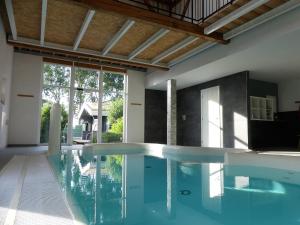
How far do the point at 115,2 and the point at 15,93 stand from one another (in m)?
5.84

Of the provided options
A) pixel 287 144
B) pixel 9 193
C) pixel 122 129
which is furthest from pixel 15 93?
pixel 287 144

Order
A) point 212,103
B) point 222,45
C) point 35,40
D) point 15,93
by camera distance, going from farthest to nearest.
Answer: point 212,103
point 15,93
point 35,40
point 222,45

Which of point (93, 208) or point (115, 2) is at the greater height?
point (115, 2)

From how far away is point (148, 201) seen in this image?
263cm

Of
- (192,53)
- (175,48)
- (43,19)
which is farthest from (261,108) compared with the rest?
(43,19)

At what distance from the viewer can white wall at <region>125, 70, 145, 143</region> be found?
10562 millimetres

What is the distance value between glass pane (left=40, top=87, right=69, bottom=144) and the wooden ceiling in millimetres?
2285

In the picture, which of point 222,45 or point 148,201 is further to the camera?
point 222,45

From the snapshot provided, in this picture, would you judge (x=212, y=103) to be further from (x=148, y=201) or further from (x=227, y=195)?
(x=148, y=201)

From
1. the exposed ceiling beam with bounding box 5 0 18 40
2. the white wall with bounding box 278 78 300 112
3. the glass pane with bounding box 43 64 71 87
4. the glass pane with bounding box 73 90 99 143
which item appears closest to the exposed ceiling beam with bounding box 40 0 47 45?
the exposed ceiling beam with bounding box 5 0 18 40

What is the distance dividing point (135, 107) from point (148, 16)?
601 cm

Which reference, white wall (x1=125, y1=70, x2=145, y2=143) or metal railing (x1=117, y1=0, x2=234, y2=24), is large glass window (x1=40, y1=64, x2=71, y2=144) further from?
metal railing (x1=117, y1=0, x2=234, y2=24)

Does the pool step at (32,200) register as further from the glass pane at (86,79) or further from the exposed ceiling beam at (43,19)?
the glass pane at (86,79)

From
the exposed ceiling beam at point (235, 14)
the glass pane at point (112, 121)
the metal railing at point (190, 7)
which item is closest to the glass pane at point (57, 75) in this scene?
the glass pane at point (112, 121)
